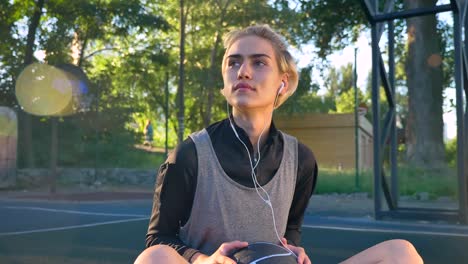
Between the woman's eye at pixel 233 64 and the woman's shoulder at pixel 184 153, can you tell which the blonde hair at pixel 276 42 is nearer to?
the woman's eye at pixel 233 64

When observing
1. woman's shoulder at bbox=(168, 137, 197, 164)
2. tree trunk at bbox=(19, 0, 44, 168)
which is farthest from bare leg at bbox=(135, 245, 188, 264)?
tree trunk at bbox=(19, 0, 44, 168)

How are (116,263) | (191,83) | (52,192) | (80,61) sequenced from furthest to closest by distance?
(191,83) → (80,61) → (52,192) → (116,263)

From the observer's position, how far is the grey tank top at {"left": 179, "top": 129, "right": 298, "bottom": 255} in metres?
2.34

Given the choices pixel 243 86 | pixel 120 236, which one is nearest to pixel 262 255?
pixel 243 86

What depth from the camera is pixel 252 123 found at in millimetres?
2492

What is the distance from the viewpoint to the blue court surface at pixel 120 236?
6.63 meters

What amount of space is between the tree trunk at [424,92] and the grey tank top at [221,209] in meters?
17.4

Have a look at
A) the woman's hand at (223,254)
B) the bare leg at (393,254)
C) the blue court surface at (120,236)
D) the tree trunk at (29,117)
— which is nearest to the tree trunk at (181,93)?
the tree trunk at (29,117)

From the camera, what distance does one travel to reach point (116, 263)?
6148mm

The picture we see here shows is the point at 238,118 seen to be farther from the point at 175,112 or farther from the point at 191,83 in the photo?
the point at 175,112

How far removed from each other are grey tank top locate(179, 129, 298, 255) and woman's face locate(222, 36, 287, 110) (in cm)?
21

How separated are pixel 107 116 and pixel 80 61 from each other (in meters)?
2.38

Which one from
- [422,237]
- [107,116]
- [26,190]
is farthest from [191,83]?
[422,237]

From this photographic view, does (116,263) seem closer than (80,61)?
Yes
